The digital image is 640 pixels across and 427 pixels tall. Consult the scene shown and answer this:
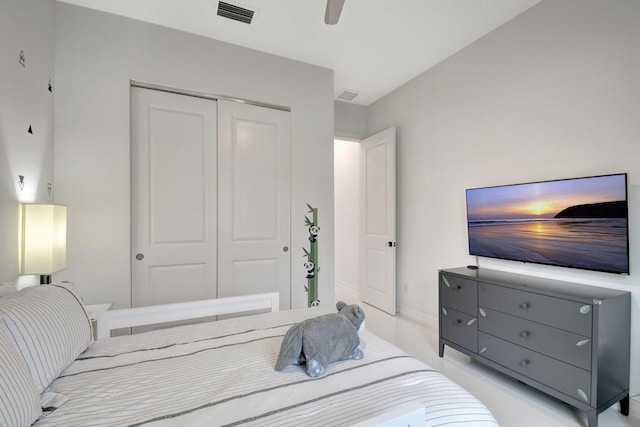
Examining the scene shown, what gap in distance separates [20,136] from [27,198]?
366 millimetres

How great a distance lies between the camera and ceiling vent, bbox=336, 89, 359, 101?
12.0ft

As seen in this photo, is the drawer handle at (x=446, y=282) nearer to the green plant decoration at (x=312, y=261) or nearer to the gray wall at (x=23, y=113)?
the green plant decoration at (x=312, y=261)

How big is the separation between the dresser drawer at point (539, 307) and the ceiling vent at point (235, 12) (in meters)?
2.80

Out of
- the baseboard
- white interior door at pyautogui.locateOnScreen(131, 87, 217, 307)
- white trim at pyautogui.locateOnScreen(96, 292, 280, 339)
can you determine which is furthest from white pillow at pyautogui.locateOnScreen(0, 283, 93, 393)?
the baseboard

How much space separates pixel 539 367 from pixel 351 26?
2.88 m

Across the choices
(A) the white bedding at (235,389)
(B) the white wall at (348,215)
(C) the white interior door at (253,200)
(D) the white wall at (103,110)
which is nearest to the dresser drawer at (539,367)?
(A) the white bedding at (235,389)

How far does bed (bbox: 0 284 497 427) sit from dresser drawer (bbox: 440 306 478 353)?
1.27 metres

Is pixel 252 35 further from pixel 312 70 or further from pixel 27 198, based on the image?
pixel 27 198

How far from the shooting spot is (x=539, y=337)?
1827mm

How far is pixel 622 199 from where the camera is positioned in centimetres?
172

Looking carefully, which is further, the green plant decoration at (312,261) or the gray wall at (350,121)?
the gray wall at (350,121)

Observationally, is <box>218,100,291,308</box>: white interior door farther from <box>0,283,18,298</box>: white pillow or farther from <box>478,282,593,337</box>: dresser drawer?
<box>478,282,593,337</box>: dresser drawer

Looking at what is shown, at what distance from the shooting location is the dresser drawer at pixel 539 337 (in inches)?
64.2

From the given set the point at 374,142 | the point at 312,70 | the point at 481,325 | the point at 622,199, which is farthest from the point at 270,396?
the point at 374,142
